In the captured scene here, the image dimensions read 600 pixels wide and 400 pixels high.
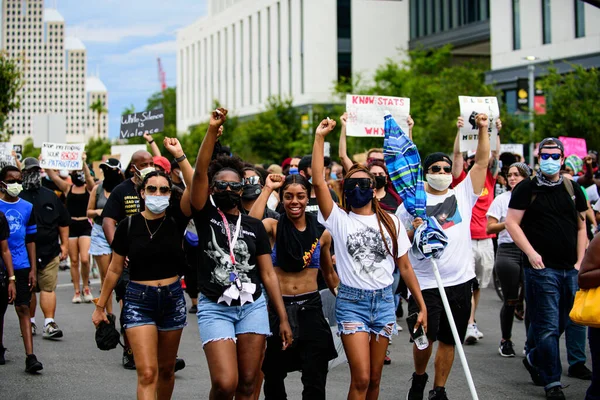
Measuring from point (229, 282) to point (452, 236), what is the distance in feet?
7.83

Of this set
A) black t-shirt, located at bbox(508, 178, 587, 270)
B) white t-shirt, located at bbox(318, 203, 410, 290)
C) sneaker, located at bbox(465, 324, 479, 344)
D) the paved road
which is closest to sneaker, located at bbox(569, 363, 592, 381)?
the paved road

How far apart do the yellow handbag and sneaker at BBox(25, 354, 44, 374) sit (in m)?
5.20

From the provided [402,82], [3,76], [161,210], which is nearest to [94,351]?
[161,210]

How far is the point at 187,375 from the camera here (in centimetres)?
885

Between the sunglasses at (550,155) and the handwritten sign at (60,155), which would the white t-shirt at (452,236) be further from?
the handwritten sign at (60,155)

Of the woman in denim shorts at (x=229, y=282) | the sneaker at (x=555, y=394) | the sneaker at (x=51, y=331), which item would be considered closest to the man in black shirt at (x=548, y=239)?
the sneaker at (x=555, y=394)

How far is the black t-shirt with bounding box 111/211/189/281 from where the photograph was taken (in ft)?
20.9

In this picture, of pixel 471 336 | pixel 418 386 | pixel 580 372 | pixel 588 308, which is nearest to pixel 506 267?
pixel 471 336

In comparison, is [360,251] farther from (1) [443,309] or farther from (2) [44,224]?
(2) [44,224]

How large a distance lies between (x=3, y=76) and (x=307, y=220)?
26173 millimetres

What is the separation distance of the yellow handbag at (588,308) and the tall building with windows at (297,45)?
5221 centimetres

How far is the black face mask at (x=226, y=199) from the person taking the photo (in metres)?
6.22

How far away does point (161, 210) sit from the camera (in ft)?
21.2

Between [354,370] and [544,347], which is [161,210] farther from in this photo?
[544,347]
